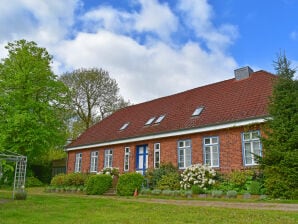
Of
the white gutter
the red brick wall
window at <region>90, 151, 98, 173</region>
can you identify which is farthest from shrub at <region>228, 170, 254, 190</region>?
window at <region>90, 151, 98, 173</region>

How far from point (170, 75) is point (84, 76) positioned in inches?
599

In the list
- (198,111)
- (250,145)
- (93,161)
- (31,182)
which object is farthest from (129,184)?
(31,182)

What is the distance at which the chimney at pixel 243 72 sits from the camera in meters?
19.5

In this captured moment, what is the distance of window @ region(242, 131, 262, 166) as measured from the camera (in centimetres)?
1444

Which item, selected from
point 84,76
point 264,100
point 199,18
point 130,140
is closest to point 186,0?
point 199,18

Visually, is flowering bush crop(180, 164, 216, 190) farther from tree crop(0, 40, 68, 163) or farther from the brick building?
tree crop(0, 40, 68, 163)

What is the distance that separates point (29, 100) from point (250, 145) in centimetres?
1633

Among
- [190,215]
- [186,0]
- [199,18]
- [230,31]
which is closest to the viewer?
[190,215]

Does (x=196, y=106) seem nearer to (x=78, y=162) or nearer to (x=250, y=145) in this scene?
(x=250, y=145)

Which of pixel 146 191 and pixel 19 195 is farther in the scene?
pixel 146 191

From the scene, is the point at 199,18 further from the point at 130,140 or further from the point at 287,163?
the point at 130,140

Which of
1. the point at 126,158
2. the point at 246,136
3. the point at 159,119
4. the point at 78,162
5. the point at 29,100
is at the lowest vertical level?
the point at 78,162

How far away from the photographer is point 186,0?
9531mm

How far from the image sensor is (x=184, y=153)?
17.4 metres
